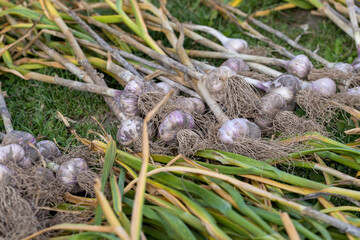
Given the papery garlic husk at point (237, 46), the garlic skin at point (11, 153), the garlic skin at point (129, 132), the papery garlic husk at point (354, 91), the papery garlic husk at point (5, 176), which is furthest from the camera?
the papery garlic husk at point (237, 46)

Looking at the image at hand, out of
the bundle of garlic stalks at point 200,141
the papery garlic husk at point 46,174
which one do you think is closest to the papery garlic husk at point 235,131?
the bundle of garlic stalks at point 200,141

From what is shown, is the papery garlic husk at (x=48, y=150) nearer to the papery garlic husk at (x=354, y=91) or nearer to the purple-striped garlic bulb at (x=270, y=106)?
the purple-striped garlic bulb at (x=270, y=106)

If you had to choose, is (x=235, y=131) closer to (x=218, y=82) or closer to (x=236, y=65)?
(x=218, y=82)

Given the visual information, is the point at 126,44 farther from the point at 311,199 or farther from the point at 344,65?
the point at 311,199

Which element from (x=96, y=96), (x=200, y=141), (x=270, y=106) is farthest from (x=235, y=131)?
(x=96, y=96)

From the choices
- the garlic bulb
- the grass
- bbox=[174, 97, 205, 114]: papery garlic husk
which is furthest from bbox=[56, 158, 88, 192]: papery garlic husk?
the garlic bulb
